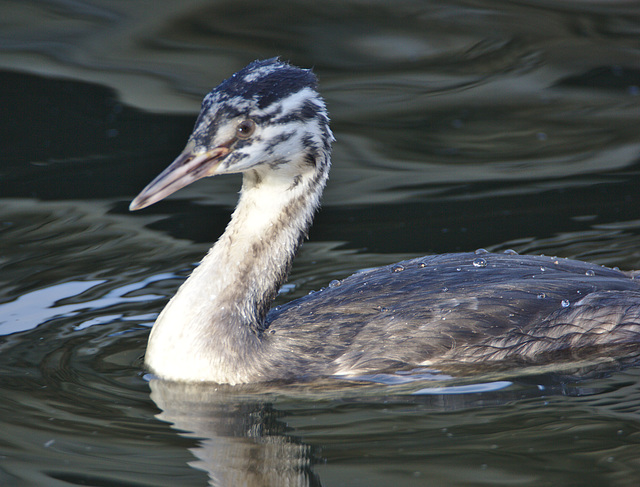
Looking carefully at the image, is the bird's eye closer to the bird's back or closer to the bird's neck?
the bird's neck

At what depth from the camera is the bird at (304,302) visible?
5504 millimetres

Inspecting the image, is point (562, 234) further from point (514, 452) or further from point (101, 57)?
point (101, 57)

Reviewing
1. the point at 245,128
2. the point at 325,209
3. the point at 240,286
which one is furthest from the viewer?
the point at 325,209

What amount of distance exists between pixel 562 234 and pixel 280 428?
11.9 ft

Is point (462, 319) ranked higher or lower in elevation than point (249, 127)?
lower

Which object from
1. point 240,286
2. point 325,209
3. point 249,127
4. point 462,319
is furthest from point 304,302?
point 325,209

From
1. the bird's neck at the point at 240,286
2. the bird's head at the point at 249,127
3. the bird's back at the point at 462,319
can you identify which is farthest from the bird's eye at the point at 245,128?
the bird's back at the point at 462,319

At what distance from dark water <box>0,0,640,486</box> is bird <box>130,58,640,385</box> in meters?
0.19

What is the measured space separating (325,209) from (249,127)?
304 cm

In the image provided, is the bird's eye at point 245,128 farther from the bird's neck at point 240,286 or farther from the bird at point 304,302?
the bird's neck at point 240,286

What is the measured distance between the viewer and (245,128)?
552cm

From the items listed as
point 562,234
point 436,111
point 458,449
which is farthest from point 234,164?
point 436,111

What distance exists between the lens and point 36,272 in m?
7.16

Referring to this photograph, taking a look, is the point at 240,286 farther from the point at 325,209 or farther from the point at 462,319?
the point at 325,209
